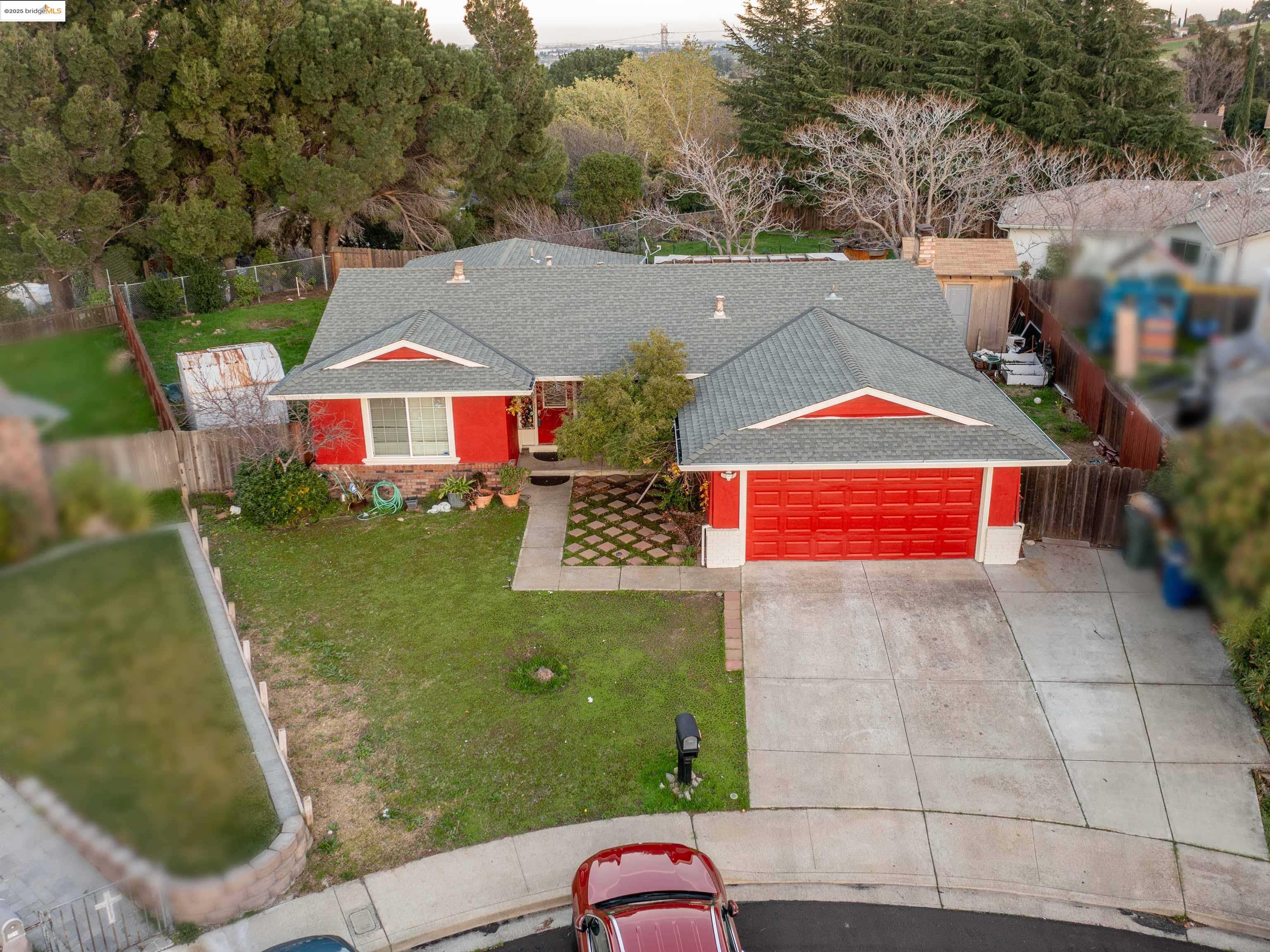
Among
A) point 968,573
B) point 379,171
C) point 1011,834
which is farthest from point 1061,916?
point 379,171

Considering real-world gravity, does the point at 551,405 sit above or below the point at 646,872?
above

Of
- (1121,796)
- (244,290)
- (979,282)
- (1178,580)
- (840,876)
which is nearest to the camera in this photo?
(1178,580)

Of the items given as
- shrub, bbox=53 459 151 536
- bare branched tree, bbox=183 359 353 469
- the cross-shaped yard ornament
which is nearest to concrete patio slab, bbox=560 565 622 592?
bare branched tree, bbox=183 359 353 469

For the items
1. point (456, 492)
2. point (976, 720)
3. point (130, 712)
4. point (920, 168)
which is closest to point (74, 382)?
point (130, 712)

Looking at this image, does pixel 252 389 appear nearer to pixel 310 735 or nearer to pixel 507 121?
pixel 310 735

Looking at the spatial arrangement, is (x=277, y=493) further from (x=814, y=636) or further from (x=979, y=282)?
(x=979, y=282)

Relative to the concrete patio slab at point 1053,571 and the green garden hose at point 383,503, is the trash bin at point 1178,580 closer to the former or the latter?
the concrete patio slab at point 1053,571
